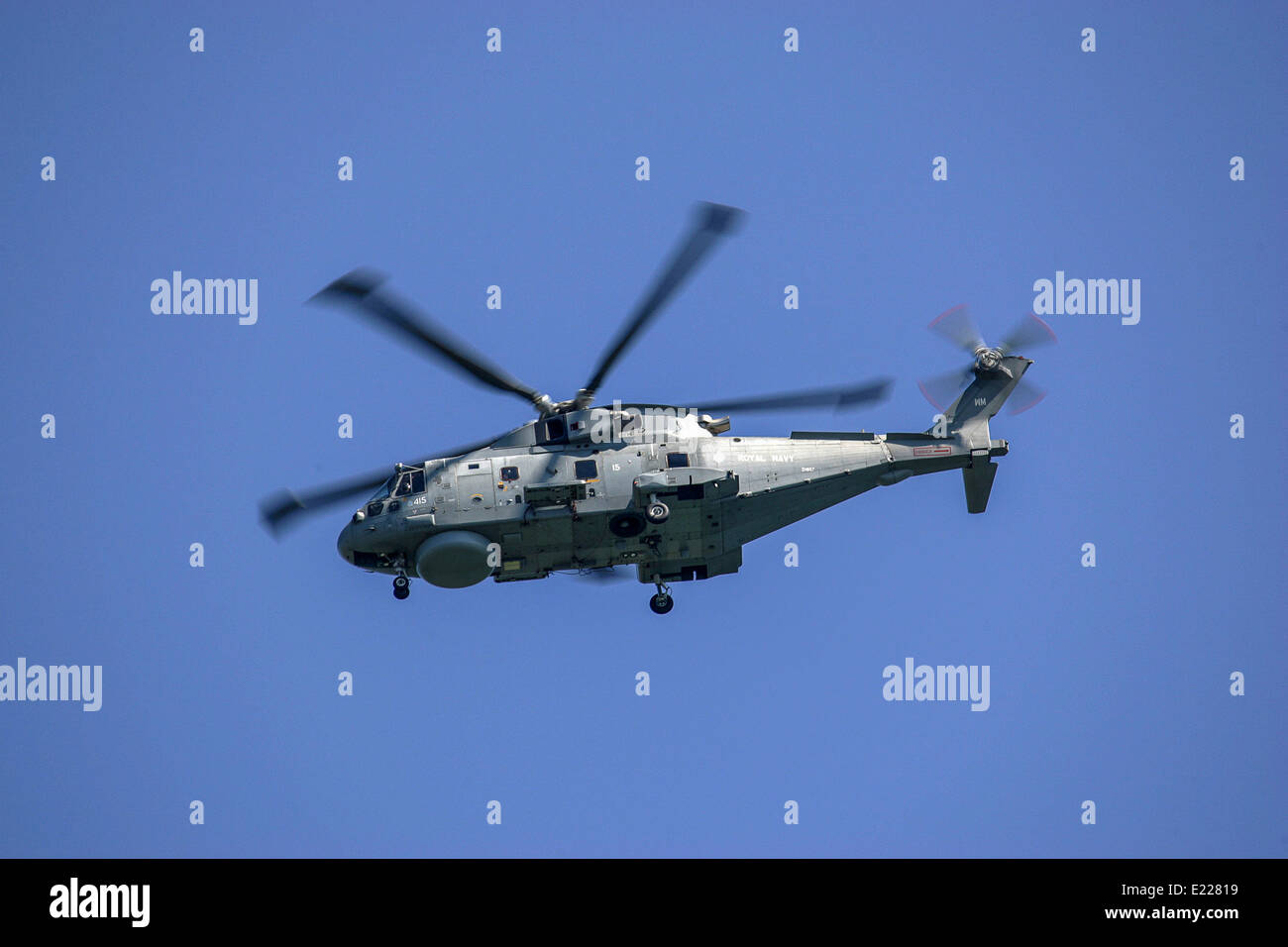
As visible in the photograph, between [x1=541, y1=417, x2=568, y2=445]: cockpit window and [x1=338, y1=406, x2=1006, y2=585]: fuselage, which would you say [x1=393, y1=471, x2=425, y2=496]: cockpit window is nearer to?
[x1=338, y1=406, x2=1006, y2=585]: fuselage

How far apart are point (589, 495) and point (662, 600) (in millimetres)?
3044

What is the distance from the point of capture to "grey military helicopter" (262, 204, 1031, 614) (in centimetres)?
3064

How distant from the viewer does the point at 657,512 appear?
101 ft

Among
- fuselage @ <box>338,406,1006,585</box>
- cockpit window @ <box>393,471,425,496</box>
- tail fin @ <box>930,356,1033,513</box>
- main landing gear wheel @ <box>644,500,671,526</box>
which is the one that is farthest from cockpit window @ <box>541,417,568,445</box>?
tail fin @ <box>930,356,1033,513</box>

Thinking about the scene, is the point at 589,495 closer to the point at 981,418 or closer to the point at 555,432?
the point at 555,432

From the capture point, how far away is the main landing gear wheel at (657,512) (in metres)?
30.7

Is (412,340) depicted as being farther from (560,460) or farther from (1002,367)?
(1002,367)

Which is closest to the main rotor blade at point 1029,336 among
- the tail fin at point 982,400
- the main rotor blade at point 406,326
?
the tail fin at point 982,400

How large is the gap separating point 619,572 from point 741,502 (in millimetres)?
3063

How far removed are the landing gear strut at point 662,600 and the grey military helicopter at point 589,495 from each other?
30 mm

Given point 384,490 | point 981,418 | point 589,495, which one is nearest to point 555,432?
point 589,495

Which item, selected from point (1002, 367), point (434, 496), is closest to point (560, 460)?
point (434, 496)

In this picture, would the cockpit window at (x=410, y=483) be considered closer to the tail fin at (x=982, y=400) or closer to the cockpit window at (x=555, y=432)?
the cockpit window at (x=555, y=432)
